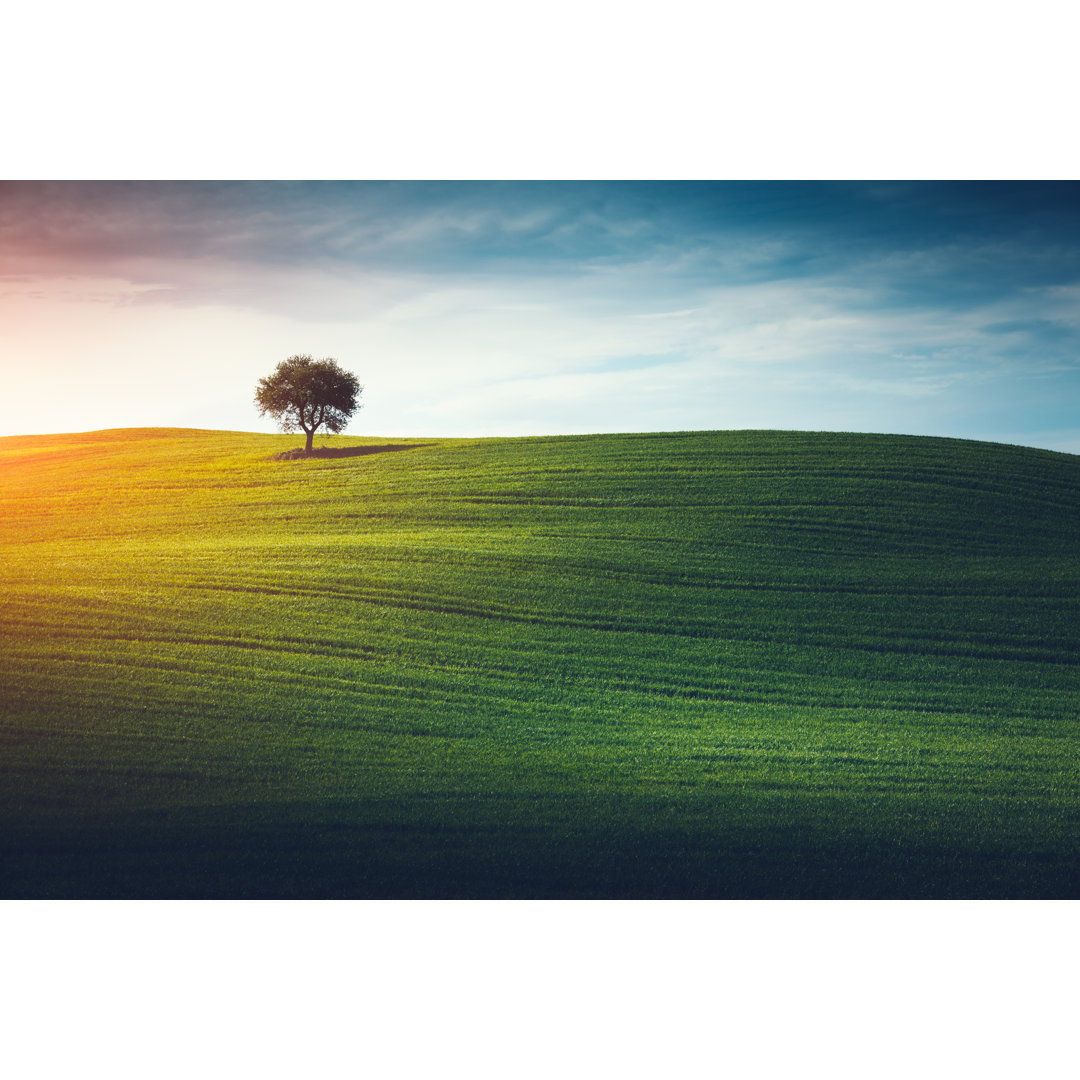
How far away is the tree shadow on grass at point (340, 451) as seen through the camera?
2331 cm

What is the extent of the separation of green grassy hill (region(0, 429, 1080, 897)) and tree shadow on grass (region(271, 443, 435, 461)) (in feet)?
12.6

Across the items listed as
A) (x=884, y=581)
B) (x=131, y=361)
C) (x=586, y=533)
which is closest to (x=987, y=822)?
(x=884, y=581)

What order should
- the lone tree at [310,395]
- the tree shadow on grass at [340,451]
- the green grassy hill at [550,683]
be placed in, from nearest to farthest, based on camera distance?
the green grassy hill at [550,683] → the lone tree at [310,395] → the tree shadow on grass at [340,451]

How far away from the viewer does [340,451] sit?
24.3 metres

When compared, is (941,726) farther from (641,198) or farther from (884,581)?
(641,198)

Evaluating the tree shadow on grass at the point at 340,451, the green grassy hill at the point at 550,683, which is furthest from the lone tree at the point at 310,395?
the green grassy hill at the point at 550,683

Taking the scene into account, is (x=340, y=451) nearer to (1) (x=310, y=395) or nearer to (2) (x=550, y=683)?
(1) (x=310, y=395)

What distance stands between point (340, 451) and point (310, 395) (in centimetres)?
193

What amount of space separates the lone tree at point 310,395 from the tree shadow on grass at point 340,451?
0.96ft

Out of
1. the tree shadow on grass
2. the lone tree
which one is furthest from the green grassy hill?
the lone tree

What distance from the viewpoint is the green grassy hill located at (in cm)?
670

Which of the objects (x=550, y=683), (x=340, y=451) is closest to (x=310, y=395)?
(x=340, y=451)

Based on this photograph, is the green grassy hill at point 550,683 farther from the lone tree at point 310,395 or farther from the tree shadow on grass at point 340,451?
the lone tree at point 310,395

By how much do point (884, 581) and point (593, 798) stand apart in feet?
27.5
